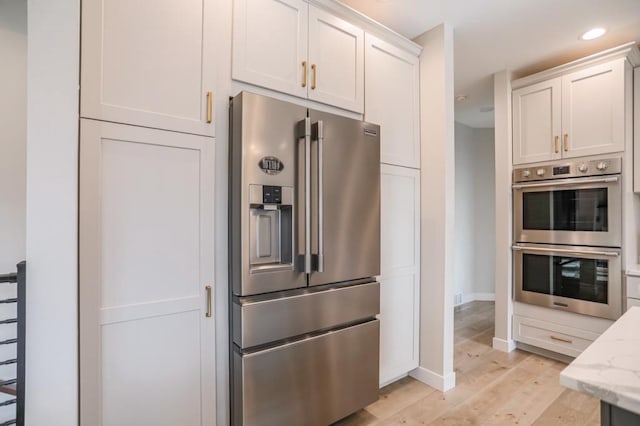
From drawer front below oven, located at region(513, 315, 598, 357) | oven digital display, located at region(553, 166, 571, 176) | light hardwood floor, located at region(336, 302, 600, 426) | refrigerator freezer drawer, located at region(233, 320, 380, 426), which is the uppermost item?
oven digital display, located at region(553, 166, 571, 176)

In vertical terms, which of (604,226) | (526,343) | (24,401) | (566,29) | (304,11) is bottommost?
(526,343)

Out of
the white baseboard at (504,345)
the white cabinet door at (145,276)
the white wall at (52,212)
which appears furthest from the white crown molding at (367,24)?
the white baseboard at (504,345)

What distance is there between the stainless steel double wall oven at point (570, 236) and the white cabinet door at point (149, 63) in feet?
9.42

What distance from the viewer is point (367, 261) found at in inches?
75.9

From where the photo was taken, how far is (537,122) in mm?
2973

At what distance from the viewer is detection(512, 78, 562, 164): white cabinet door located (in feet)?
9.40

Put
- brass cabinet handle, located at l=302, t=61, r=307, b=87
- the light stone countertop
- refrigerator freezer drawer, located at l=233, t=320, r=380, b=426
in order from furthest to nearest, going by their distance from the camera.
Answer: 1. brass cabinet handle, located at l=302, t=61, r=307, b=87
2. refrigerator freezer drawer, located at l=233, t=320, r=380, b=426
3. the light stone countertop

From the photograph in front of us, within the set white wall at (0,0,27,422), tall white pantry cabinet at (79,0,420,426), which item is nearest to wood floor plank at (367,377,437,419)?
tall white pantry cabinet at (79,0,420,426)

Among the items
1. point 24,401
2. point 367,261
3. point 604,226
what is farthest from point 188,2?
point 604,226

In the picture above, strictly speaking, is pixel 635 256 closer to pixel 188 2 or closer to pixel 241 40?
pixel 241 40

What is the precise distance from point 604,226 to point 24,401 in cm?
365

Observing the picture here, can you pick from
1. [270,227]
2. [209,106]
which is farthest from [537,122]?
[209,106]

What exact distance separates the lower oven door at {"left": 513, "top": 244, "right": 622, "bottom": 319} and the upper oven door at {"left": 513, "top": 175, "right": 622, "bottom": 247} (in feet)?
0.30

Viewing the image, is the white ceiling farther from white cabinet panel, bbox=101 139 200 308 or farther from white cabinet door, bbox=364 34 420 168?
white cabinet panel, bbox=101 139 200 308
